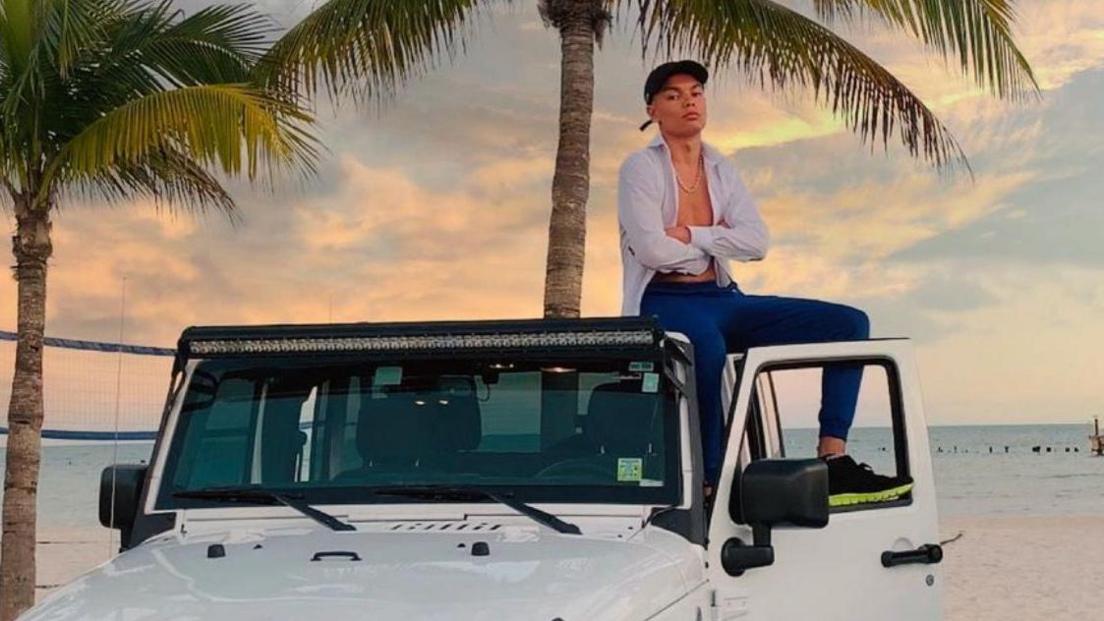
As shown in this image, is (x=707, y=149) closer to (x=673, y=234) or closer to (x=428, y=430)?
(x=673, y=234)

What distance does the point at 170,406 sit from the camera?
171 inches

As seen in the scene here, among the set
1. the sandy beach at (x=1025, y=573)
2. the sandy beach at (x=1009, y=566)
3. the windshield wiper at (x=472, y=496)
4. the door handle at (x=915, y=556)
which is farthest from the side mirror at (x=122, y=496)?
the sandy beach at (x=1025, y=573)

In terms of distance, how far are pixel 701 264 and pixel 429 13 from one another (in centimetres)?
700

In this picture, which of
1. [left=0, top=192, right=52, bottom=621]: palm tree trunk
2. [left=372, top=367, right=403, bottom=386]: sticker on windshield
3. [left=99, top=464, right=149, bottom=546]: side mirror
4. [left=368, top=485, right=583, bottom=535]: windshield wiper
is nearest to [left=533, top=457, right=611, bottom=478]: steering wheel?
[left=368, top=485, right=583, bottom=535]: windshield wiper

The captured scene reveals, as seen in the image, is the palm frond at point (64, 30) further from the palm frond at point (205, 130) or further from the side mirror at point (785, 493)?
the side mirror at point (785, 493)

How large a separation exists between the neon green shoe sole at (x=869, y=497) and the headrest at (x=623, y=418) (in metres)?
0.79

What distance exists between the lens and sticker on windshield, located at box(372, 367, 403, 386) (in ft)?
13.8

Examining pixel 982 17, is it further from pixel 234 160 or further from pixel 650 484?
pixel 650 484

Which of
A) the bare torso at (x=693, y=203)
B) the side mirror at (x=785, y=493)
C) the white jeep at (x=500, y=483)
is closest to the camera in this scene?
the white jeep at (x=500, y=483)

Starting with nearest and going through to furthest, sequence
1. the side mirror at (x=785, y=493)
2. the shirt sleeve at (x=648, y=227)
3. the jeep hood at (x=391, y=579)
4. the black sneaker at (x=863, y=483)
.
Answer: the jeep hood at (x=391, y=579) → the side mirror at (x=785, y=493) → the black sneaker at (x=863, y=483) → the shirt sleeve at (x=648, y=227)

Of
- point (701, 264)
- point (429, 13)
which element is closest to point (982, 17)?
point (429, 13)

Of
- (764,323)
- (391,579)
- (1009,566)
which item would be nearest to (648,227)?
(764,323)

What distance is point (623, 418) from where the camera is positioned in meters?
4.02

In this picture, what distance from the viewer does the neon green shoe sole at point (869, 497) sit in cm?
445
